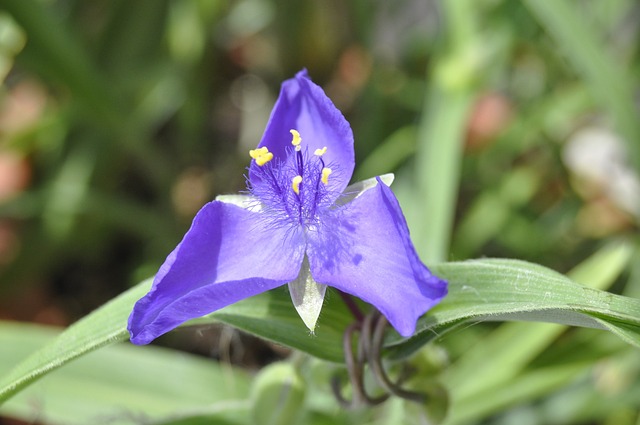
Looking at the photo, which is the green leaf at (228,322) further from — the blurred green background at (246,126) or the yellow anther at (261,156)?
the blurred green background at (246,126)

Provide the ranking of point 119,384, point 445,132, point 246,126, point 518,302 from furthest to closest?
point 246,126 < point 445,132 < point 119,384 < point 518,302

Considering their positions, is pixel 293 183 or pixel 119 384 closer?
pixel 293 183

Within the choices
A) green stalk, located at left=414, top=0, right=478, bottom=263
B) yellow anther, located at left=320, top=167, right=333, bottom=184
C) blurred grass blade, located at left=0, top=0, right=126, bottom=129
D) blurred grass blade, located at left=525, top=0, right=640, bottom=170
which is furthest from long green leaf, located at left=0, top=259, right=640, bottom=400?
blurred grass blade, located at left=0, top=0, right=126, bottom=129

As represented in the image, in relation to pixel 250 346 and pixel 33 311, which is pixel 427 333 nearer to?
pixel 250 346

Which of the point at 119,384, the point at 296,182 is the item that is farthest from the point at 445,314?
the point at 119,384

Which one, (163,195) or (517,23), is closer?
(517,23)

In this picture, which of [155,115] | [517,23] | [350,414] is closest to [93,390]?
[350,414]

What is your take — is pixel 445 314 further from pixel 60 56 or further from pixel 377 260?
pixel 60 56
